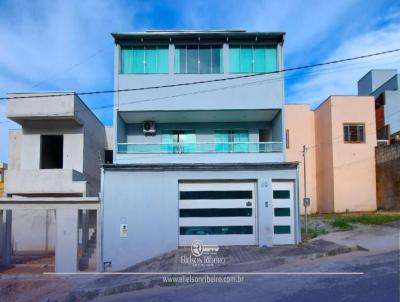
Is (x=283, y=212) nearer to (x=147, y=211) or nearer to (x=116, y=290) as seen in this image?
(x=147, y=211)

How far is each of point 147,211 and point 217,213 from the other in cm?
291

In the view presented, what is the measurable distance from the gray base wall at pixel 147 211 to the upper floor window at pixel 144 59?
556cm

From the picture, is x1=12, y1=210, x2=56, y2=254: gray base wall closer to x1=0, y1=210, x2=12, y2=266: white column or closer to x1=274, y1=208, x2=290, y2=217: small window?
x1=0, y1=210, x2=12, y2=266: white column

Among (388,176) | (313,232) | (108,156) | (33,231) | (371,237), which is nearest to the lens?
(371,237)

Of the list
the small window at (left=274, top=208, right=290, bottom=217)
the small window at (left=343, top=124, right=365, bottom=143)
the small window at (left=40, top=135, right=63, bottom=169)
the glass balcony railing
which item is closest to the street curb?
the small window at (left=274, top=208, right=290, bottom=217)

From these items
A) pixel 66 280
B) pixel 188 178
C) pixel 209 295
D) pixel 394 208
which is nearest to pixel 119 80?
pixel 188 178

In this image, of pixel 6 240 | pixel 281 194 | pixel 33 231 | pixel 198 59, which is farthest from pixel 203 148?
pixel 33 231

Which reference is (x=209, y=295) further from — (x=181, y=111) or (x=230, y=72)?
(x=230, y=72)

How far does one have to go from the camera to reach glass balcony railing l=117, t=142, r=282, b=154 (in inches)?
719

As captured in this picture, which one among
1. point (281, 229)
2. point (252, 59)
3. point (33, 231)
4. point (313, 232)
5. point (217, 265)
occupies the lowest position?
point (217, 265)

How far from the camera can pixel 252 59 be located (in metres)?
19.3

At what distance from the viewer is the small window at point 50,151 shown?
71.9ft

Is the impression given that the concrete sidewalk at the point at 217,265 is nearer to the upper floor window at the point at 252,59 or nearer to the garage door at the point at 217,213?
the garage door at the point at 217,213

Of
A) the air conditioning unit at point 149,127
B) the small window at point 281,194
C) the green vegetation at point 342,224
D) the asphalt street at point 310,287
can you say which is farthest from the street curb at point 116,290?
the air conditioning unit at point 149,127
